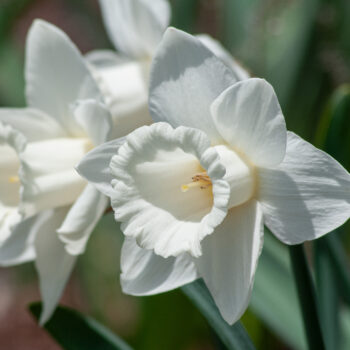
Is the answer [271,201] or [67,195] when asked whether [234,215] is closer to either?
[271,201]

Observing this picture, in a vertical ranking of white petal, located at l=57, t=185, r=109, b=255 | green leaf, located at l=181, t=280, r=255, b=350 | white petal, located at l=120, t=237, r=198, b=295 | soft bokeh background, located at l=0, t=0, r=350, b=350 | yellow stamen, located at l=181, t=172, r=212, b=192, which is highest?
yellow stamen, located at l=181, t=172, r=212, b=192

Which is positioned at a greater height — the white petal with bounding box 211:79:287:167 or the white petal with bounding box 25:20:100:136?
the white petal with bounding box 211:79:287:167

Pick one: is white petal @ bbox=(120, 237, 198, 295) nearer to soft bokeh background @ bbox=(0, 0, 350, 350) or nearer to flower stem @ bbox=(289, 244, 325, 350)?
flower stem @ bbox=(289, 244, 325, 350)

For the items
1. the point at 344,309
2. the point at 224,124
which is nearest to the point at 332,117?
the point at 224,124

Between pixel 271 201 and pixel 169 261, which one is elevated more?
pixel 271 201

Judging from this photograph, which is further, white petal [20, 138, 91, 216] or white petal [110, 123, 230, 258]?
white petal [20, 138, 91, 216]

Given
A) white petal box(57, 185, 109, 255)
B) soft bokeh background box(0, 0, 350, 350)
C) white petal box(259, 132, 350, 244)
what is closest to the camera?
white petal box(259, 132, 350, 244)

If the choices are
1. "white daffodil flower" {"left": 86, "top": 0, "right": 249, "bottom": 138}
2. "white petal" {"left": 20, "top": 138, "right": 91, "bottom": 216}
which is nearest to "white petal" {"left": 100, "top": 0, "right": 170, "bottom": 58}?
"white daffodil flower" {"left": 86, "top": 0, "right": 249, "bottom": 138}
